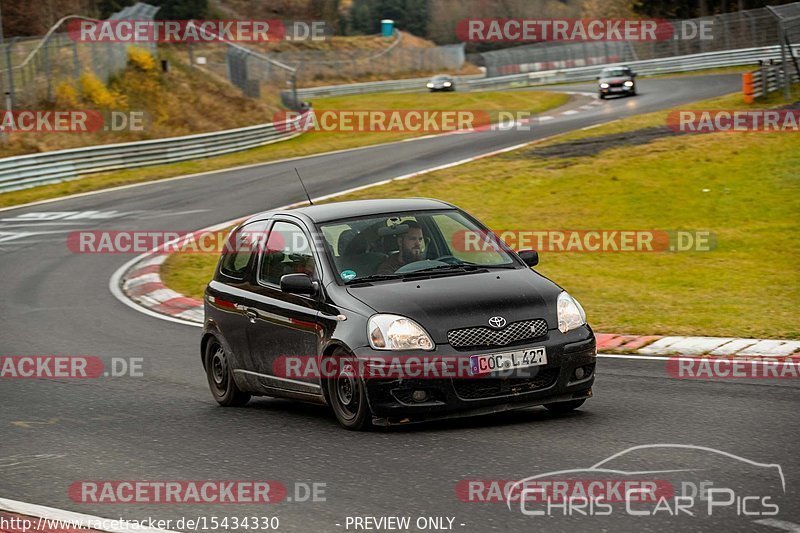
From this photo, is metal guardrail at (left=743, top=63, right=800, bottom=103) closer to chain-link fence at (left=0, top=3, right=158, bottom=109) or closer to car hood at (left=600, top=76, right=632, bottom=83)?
car hood at (left=600, top=76, right=632, bottom=83)

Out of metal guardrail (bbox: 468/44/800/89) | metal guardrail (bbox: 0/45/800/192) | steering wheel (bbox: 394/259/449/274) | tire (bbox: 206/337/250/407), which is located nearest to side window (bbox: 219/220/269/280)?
tire (bbox: 206/337/250/407)

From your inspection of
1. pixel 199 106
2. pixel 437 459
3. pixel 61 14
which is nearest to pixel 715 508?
pixel 437 459

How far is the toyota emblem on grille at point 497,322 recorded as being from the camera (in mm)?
7590

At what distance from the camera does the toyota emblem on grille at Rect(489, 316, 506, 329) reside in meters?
7.59

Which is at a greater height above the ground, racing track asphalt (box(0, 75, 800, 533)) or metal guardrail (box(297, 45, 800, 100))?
racing track asphalt (box(0, 75, 800, 533))

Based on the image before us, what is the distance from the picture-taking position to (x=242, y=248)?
9664mm

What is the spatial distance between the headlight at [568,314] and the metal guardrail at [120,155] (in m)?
24.7

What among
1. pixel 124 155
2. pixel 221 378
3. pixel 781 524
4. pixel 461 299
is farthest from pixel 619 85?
pixel 781 524

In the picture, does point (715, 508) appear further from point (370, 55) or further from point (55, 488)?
point (370, 55)

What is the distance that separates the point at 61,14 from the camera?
66188mm

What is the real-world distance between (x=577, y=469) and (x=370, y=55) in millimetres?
89964

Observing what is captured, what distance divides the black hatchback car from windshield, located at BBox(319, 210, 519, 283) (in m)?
0.01

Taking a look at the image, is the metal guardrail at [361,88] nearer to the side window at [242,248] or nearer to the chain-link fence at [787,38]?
the chain-link fence at [787,38]

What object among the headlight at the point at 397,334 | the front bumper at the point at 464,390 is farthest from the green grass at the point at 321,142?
the front bumper at the point at 464,390
